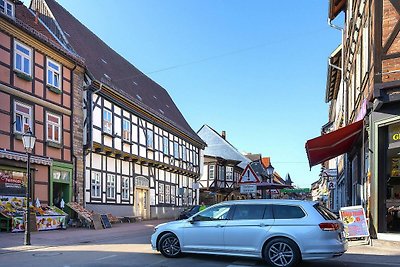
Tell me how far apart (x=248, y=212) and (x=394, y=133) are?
5658mm

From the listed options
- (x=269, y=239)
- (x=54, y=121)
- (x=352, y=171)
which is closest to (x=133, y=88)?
(x=54, y=121)

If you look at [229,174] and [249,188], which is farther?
[229,174]

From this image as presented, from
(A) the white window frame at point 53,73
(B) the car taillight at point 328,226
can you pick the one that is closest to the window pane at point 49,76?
(A) the white window frame at point 53,73

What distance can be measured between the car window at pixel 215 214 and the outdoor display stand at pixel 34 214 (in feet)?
33.5

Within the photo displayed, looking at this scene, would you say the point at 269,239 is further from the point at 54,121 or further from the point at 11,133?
the point at 54,121

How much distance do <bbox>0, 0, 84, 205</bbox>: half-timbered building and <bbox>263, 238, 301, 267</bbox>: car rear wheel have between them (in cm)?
1121

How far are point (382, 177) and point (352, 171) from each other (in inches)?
324

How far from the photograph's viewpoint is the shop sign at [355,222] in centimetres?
1296

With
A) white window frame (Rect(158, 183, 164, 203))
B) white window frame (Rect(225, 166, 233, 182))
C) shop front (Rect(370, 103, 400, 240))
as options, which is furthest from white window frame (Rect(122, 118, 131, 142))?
white window frame (Rect(225, 166, 233, 182))

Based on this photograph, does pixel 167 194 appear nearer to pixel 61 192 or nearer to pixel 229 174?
pixel 61 192

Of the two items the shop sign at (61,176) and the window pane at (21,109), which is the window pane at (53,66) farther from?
the shop sign at (61,176)

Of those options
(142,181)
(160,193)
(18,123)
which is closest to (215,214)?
(18,123)

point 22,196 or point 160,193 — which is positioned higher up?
point 22,196

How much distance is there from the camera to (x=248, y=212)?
10.1 meters
